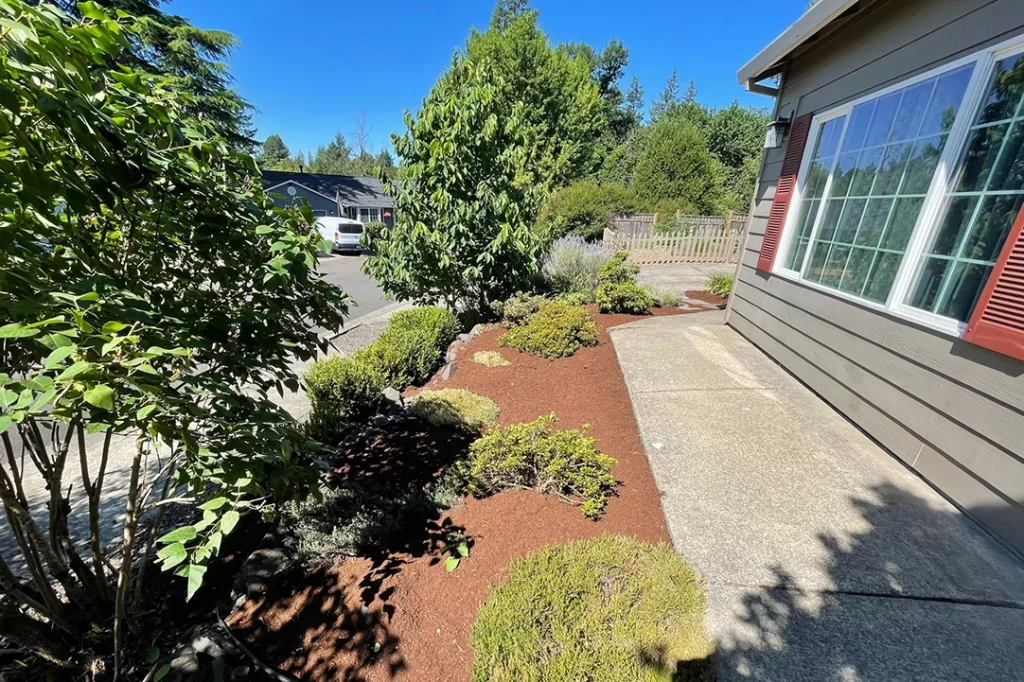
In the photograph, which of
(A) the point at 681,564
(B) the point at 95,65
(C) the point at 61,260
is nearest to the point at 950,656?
(A) the point at 681,564

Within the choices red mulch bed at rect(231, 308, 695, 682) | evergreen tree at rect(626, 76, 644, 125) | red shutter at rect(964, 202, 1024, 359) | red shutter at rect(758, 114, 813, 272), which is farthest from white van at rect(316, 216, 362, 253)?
evergreen tree at rect(626, 76, 644, 125)

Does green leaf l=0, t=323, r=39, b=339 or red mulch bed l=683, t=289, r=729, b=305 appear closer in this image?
green leaf l=0, t=323, r=39, b=339

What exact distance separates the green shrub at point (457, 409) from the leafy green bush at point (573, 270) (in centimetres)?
379

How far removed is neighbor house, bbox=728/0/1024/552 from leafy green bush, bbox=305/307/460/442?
12.7ft

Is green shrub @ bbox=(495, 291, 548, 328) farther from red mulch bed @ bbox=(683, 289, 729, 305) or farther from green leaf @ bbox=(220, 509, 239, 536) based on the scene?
green leaf @ bbox=(220, 509, 239, 536)

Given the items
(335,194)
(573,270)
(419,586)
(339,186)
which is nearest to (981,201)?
(419,586)

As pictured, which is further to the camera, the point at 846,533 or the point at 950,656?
the point at 846,533

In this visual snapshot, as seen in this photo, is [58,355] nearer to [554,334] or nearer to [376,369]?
[376,369]

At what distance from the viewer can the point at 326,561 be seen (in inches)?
85.4

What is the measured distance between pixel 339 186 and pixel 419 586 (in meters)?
30.6

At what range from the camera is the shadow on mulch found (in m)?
1.75

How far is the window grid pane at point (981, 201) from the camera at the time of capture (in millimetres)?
2186

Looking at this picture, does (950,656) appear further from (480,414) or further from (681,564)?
(480,414)

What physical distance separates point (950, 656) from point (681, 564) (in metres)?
0.96
